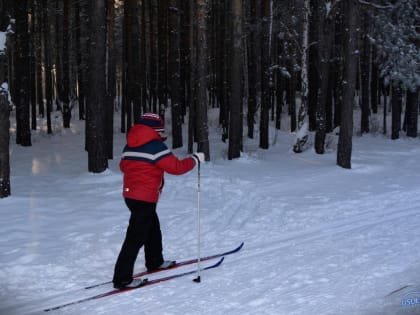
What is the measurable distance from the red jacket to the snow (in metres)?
1.18

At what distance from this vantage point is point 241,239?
759 cm

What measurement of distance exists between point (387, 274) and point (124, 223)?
4661 millimetres

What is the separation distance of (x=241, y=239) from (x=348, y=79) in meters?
8.39

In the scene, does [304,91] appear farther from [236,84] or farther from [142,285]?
[142,285]

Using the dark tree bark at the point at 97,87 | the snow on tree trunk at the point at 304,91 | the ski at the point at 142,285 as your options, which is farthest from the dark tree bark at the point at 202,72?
the ski at the point at 142,285

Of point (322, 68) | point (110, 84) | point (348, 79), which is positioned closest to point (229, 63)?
point (322, 68)

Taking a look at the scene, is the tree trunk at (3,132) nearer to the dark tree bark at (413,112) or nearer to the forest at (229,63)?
the forest at (229,63)

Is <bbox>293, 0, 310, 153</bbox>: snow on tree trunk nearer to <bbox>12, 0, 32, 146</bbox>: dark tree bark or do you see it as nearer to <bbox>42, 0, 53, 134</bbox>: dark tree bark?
<bbox>12, 0, 32, 146</bbox>: dark tree bark

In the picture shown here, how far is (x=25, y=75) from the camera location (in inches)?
778

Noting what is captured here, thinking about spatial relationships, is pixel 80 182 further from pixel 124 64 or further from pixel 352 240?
pixel 124 64

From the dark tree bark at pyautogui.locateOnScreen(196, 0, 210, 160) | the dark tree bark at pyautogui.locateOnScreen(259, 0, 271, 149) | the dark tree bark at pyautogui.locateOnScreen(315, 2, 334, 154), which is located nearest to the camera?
the dark tree bark at pyautogui.locateOnScreen(196, 0, 210, 160)

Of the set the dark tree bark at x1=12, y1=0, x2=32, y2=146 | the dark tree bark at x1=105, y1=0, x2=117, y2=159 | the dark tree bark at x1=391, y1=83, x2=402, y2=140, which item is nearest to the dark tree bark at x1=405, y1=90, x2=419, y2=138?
the dark tree bark at x1=391, y1=83, x2=402, y2=140

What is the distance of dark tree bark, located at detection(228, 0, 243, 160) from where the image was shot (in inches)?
619

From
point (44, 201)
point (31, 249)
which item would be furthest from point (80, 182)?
point (31, 249)
